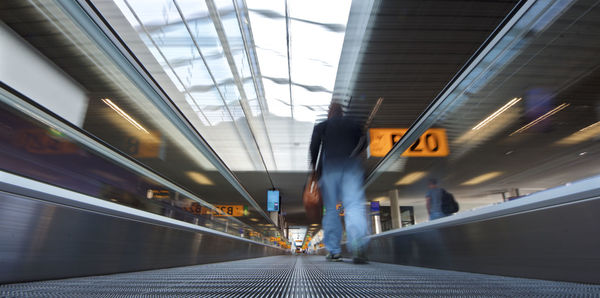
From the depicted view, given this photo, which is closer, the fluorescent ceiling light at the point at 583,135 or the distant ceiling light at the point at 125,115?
the fluorescent ceiling light at the point at 583,135

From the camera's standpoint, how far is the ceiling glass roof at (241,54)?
16.7ft

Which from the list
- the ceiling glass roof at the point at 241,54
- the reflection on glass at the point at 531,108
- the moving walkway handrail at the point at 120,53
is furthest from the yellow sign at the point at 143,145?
the ceiling glass roof at the point at 241,54

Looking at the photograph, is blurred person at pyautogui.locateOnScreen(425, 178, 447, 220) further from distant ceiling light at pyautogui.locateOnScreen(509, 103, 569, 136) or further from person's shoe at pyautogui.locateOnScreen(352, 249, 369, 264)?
distant ceiling light at pyautogui.locateOnScreen(509, 103, 569, 136)

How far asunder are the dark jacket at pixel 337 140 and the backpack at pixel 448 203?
1208mm

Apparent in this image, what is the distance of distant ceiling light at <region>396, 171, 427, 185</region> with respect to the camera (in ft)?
11.6

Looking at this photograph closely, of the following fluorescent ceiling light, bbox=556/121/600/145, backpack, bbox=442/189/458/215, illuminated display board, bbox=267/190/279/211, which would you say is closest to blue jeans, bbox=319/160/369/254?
backpack, bbox=442/189/458/215

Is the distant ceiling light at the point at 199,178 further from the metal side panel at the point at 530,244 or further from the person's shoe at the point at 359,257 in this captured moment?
the metal side panel at the point at 530,244

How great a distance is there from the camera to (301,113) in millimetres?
Result: 9344

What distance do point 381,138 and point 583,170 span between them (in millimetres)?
6597

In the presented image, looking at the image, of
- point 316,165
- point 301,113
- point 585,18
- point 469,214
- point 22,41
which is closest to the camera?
point 585,18

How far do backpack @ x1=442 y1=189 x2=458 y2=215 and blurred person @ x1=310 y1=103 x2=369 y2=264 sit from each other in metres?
0.95

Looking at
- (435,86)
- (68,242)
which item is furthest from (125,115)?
(435,86)

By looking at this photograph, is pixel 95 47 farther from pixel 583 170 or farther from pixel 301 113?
pixel 301 113

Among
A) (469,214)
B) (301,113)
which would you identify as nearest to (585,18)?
(469,214)
